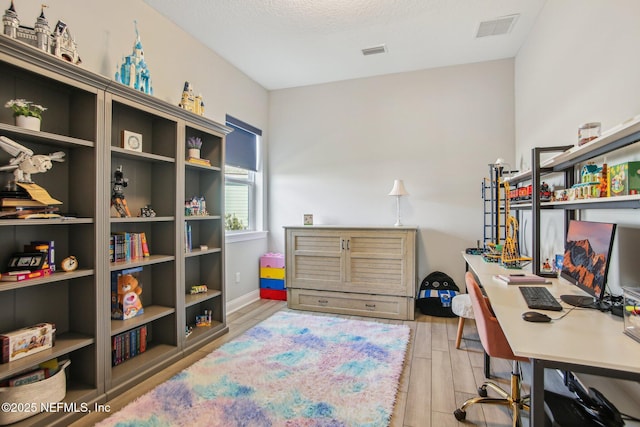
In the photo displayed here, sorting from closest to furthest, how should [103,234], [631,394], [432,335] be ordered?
[631,394] < [103,234] < [432,335]

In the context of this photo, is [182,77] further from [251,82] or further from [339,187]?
[339,187]

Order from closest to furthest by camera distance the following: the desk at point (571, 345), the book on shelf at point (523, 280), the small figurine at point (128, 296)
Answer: the desk at point (571, 345), the book on shelf at point (523, 280), the small figurine at point (128, 296)

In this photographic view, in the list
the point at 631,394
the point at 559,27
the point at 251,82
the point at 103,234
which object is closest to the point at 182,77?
the point at 251,82

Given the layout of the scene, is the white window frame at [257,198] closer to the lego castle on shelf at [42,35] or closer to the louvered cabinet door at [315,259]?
the louvered cabinet door at [315,259]

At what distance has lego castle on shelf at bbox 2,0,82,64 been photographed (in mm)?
1607

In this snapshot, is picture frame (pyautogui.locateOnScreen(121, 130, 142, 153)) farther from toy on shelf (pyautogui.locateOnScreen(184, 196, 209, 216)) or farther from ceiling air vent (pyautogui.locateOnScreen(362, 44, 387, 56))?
ceiling air vent (pyautogui.locateOnScreen(362, 44, 387, 56))

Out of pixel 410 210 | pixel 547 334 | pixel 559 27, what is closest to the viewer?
pixel 547 334

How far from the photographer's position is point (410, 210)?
3.94 metres

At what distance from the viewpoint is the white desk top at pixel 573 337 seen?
3.26ft

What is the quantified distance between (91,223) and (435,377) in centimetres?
247

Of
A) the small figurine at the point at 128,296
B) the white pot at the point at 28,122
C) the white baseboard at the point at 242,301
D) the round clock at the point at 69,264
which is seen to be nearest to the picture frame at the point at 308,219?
the white baseboard at the point at 242,301

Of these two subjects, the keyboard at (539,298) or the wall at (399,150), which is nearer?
the keyboard at (539,298)

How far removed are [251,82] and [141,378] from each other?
3471 millimetres

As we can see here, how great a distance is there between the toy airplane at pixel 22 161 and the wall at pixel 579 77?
9.96 feet
